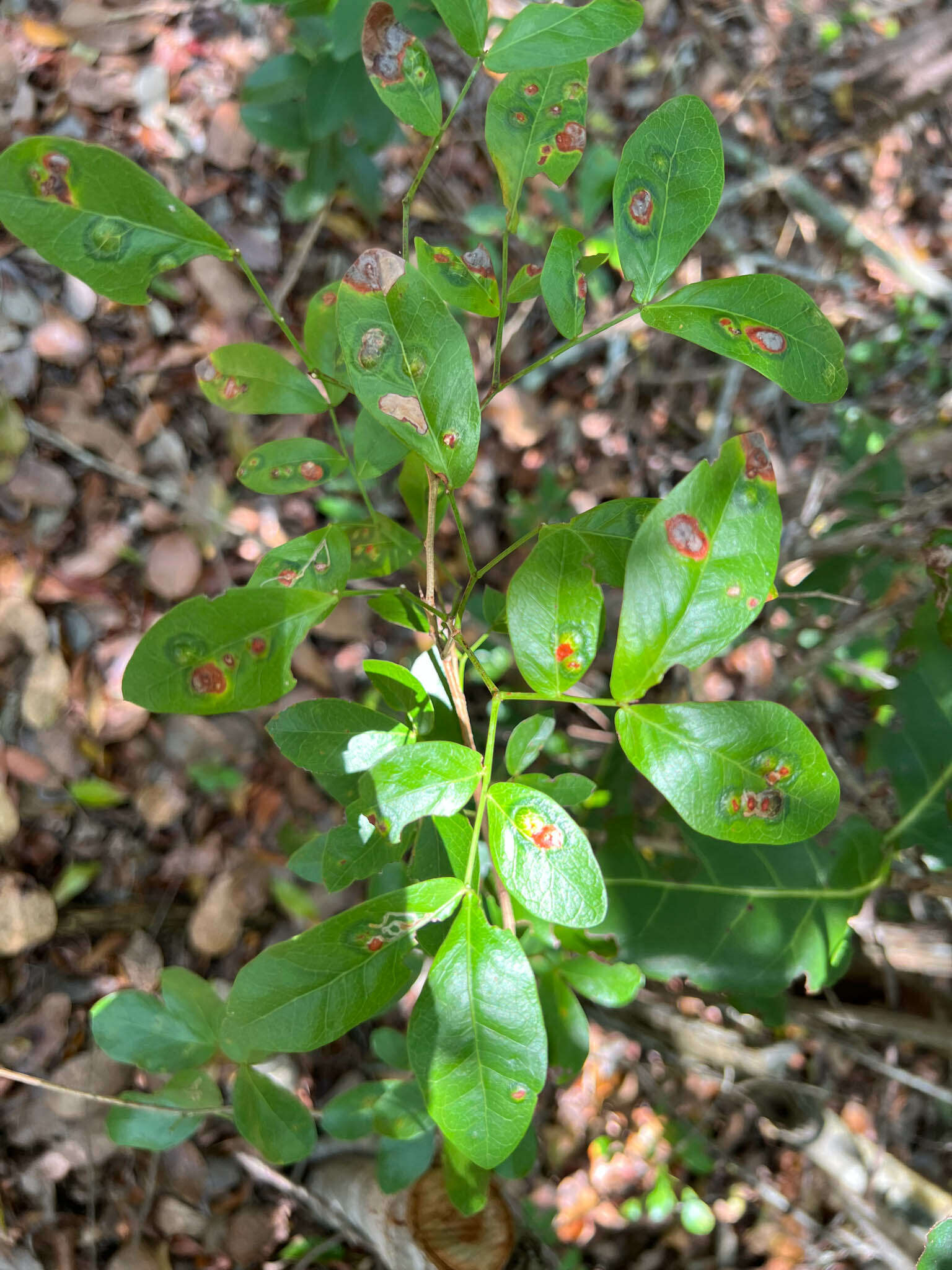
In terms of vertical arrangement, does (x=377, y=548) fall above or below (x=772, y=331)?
below

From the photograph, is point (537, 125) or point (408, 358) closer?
point (408, 358)

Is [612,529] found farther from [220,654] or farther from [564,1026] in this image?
[564,1026]

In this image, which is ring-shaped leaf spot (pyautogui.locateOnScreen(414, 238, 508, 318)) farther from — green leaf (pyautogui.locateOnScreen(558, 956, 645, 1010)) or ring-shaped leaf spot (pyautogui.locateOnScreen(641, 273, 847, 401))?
green leaf (pyautogui.locateOnScreen(558, 956, 645, 1010))

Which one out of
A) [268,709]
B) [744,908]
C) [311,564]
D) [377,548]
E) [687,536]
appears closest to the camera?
[687,536]

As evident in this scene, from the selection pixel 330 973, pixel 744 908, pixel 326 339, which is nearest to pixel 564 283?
pixel 326 339

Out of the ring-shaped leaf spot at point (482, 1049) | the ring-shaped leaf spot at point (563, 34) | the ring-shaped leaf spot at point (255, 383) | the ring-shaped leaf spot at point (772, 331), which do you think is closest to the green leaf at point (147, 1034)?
the ring-shaped leaf spot at point (482, 1049)

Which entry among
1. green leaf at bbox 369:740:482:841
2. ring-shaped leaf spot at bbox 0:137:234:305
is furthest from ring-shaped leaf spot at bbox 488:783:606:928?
ring-shaped leaf spot at bbox 0:137:234:305
